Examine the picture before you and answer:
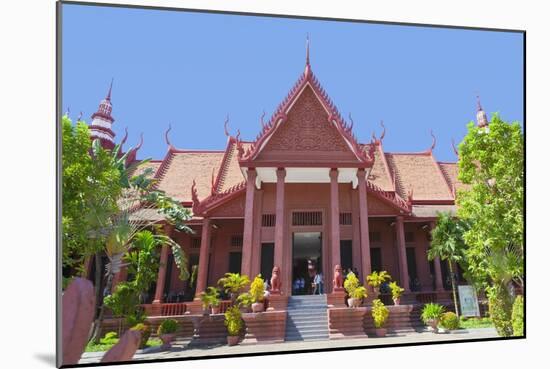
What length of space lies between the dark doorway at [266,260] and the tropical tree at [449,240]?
128 inches

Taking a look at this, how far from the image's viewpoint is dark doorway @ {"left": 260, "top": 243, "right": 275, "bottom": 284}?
30.6 ft

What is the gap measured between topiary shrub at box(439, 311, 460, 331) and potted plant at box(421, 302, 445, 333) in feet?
0.34

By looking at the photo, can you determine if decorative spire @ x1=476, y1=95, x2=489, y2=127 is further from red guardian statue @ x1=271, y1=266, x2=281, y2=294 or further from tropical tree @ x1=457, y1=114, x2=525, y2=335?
red guardian statue @ x1=271, y1=266, x2=281, y2=294

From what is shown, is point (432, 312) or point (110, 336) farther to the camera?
point (432, 312)

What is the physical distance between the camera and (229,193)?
9.60m

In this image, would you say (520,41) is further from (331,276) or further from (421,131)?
(331,276)

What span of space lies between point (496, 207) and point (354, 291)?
8.87 feet

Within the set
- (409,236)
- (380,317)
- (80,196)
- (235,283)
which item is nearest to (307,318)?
(380,317)

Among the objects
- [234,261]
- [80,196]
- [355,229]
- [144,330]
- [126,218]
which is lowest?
[144,330]

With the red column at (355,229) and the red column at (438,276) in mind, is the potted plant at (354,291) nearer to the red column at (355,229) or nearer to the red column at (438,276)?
the red column at (355,229)

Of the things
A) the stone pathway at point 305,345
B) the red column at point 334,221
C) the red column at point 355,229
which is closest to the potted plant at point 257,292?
the stone pathway at point 305,345

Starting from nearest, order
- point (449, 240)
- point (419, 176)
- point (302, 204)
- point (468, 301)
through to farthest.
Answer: point (468, 301)
point (449, 240)
point (302, 204)
point (419, 176)

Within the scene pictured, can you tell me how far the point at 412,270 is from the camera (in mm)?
10375

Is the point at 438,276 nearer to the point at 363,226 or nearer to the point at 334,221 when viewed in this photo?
the point at 363,226
